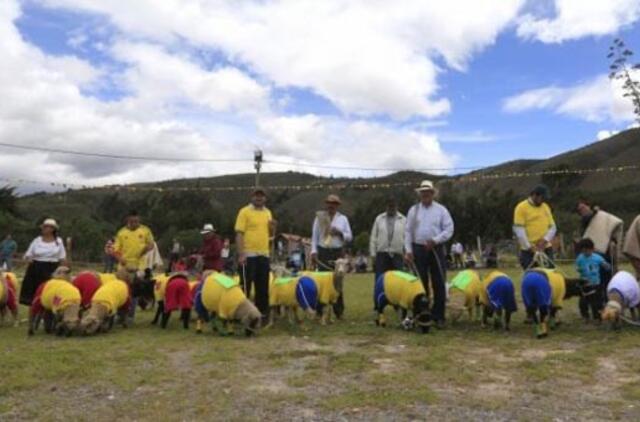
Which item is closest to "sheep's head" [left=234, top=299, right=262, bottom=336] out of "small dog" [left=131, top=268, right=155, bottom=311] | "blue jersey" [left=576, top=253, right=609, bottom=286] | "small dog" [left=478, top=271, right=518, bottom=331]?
"small dog" [left=131, top=268, right=155, bottom=311]

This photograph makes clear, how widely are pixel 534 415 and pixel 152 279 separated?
23.0 ft

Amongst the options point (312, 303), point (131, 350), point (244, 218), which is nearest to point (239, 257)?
point (244, 218)

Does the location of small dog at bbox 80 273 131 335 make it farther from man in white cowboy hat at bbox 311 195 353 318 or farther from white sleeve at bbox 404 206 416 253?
white sleeve at bbox 404 206 416 253

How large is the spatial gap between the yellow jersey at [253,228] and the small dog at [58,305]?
2.36 m

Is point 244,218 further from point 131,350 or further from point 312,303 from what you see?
point 131,350

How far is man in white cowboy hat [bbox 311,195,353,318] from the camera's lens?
10.8 m

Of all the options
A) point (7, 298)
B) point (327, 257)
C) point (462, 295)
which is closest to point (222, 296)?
point (327, 257)

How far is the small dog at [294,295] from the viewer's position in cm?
953

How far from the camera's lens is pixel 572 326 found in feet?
29.9

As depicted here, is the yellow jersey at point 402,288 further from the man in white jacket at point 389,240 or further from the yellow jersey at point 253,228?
the yellow jersey at point 253,228

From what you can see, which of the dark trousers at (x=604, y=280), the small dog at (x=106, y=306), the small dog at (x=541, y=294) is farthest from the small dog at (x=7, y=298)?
the dark trousers at (x=604, y=280)

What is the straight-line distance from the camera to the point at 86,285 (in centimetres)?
981

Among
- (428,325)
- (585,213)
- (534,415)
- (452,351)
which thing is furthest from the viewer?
(585,213)

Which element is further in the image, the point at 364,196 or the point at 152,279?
the point at 364,196
